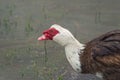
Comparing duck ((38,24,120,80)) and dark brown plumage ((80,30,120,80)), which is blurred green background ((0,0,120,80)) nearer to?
duck ((38,24,120,80))

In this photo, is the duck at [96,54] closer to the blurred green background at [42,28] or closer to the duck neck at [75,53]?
the duck neck at [75,53]

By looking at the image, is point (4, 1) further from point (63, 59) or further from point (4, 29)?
point (63, 59)

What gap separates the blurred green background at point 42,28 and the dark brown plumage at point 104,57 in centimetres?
98

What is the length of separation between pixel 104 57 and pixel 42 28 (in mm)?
3978

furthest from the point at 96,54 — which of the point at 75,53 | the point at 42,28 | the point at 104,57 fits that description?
the point at 42,28

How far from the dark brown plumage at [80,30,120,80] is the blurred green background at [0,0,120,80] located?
3.21ft

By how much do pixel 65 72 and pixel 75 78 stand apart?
32cm

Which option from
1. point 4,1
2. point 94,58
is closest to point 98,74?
point 94,58

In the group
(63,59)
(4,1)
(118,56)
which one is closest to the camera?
(118,56)

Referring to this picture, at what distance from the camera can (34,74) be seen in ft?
26.1

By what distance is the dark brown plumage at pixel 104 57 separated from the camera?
612 cm

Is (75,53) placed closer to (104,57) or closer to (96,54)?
(96,54)

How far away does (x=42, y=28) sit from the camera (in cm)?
998

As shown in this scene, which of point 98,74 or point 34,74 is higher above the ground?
point 98,74
